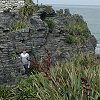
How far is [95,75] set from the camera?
12.2m

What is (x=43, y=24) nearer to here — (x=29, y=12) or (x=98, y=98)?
(x=29, y=12)

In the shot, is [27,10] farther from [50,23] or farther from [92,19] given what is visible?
[92,19]

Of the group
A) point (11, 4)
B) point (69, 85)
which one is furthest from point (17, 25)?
point (69, 85)

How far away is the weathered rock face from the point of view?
20031 millimetres

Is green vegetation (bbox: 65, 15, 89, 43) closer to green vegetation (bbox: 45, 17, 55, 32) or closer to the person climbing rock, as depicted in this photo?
green vegetation (bbox: 45, 17, 55, 32)

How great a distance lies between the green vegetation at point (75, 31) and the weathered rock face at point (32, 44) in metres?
0.20

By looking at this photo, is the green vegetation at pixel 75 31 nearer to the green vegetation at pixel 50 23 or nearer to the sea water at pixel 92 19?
the green vegetation at pixel 50 23

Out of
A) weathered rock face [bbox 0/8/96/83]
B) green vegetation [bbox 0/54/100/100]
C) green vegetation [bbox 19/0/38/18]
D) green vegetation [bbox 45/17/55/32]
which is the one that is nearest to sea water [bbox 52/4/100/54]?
green vegetation [bbox 19/0/38/18]

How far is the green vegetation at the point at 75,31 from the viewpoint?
22294 millimetres

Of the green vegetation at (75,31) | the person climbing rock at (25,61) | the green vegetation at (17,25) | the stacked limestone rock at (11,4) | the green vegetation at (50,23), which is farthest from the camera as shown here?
the stacked limestone rock at (11,4)

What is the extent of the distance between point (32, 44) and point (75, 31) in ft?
8.76

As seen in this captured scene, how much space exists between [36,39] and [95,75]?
953cm

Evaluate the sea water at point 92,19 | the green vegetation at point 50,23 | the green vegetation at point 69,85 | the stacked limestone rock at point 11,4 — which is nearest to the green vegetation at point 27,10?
the stacked limestone rock at point 11,4

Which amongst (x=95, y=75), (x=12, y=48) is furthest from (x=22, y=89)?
(x=12, y=48)
